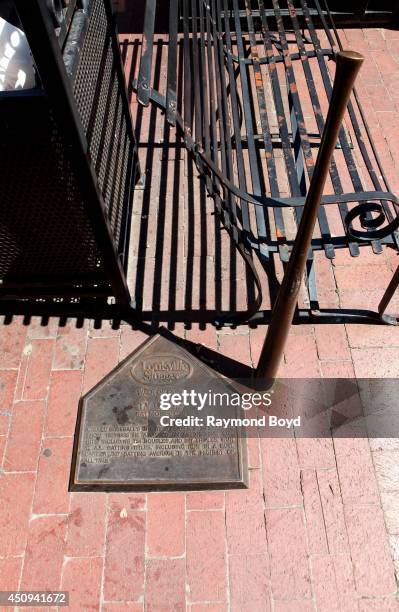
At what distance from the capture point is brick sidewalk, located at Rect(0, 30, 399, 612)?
2.35m

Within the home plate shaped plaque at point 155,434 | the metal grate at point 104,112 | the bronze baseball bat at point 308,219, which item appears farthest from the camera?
the home plate shaped plaque at point 155,434

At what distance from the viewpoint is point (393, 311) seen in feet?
10.2

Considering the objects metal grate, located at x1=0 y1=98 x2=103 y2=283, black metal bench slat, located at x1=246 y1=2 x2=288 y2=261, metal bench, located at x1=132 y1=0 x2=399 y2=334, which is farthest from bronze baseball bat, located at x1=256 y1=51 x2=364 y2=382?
metal grate, located at x1=0 y1=98 x2=103 y2=283

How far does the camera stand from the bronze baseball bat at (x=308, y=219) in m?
1.36

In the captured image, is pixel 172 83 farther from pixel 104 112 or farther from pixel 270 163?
pixel 270 163

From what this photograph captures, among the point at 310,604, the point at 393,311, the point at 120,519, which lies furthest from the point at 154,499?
the point at 393,311

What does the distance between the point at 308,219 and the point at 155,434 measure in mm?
1463

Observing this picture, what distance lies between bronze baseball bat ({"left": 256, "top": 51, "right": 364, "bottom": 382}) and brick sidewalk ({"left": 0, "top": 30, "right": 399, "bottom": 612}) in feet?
1.30

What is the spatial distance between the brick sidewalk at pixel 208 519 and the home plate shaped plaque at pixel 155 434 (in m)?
0.09

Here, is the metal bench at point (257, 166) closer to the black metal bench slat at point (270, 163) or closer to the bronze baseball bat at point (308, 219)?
the black metal bench slat at point (270, 163)

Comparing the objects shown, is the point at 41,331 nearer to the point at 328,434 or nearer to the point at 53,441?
the point at 53,441

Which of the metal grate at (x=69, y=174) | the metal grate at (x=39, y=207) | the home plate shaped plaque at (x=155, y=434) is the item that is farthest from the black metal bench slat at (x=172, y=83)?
the home plate shaped plaque at (x=155, y=434)

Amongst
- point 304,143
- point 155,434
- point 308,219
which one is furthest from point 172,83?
point 155,434

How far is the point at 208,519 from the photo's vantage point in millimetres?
2500
